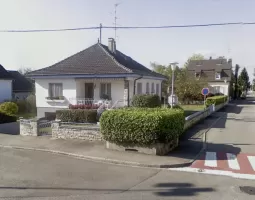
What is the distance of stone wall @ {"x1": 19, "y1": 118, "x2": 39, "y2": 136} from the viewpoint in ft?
42.8

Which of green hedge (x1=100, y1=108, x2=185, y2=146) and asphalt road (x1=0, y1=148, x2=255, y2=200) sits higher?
green hedge (x1=100, y1=108, x2=185, y2=146)

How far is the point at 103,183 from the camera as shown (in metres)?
6.80

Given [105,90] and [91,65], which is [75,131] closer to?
[105,90]

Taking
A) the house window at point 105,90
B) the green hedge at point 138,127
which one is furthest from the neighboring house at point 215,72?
→ the green hedge at point 138,127

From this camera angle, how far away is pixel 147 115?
31.3 feet

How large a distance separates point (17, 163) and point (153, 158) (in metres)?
4.91

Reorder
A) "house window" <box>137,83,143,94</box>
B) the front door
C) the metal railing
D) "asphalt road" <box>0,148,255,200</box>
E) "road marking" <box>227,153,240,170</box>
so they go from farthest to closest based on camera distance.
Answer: "house window" <box>137,83,143,94</box> < the front door < the metal railing < "road marking" <box>227,153,240,170</box> < "asphalt road" <box>0,148,255,200</box>

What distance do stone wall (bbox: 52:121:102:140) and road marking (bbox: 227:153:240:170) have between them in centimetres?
567

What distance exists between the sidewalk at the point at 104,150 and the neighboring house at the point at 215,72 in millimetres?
41772

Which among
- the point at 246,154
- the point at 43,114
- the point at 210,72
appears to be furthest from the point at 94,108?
the point at 210,72

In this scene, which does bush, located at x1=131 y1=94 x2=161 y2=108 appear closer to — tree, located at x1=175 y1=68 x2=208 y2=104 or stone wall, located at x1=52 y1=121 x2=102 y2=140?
stone wall, located at x1=52 y1=121 x2=102 y2=140

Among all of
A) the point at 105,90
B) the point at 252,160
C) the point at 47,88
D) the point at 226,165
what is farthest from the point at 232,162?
the point at 47,88

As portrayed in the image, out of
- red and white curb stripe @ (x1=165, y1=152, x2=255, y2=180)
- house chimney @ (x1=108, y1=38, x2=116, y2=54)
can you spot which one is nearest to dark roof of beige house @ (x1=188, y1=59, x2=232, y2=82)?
house chimney @ (x1=108, y1=38, x2=116, y2=54)

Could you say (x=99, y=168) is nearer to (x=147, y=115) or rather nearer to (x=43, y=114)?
(x=147, y=115)
